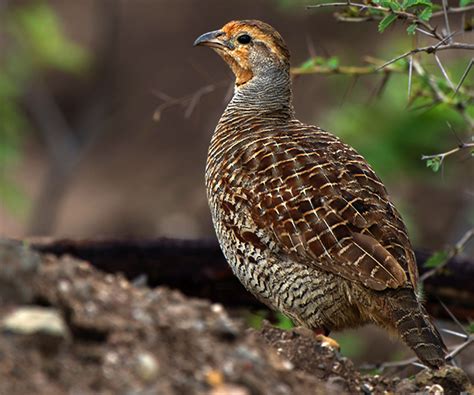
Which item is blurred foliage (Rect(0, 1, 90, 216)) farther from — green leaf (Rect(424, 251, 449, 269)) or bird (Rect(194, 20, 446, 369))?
green leaf (Rect(424, 251, 449, 269))

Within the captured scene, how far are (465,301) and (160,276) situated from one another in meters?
2.05

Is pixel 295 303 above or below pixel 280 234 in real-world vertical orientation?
below

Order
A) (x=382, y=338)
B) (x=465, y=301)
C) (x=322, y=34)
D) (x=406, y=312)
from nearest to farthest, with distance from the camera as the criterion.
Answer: (x=406, y=312)
(x=465, y=301)
(x=382, y=338)
(x=322, y=34)

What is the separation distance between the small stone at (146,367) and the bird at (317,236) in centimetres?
188

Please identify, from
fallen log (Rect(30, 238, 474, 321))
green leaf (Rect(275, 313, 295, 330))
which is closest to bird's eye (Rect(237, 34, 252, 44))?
fallen log (Rect(30, 238, 474, 321))

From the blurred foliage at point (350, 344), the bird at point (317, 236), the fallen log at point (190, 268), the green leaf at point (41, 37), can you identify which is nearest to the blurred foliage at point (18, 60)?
the green leaf at point (41, 37)

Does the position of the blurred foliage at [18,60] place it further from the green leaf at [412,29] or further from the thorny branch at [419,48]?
the green leaf at [412,29]

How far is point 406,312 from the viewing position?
5078 millimetres

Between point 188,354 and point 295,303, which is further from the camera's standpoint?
point 295,303

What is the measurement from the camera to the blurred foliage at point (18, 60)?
11516 mm

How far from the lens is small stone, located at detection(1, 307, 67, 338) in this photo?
3342 millimetres

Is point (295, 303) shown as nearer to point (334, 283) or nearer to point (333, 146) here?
point (334, 283)

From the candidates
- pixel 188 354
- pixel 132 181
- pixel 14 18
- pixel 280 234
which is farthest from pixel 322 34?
pixel 188 354

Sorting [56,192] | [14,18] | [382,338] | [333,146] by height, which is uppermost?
[14,18]
